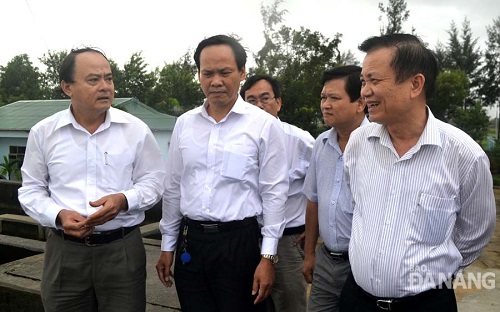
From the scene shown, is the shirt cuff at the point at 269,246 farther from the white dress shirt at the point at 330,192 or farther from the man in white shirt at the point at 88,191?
the man in white shirt at the point at 88,191

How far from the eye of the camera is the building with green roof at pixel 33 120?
1769cm

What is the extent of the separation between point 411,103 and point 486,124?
24.8 m

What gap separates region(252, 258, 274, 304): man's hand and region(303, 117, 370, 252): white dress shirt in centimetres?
35

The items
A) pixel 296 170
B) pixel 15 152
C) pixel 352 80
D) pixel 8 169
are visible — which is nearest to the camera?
pixel 352 80

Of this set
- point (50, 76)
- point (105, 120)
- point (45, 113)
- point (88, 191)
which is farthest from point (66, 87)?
point (50, 76)

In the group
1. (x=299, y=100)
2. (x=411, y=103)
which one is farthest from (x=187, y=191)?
(x=299, y=100)

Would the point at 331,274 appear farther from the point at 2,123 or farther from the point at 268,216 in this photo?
the point at 2,123

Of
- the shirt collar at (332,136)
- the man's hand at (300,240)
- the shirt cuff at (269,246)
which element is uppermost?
the shirt collar at (332,136)

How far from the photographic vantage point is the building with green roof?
17.7 metres

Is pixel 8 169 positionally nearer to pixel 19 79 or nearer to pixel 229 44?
pixel 229 44

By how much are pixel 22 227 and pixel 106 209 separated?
4515mm

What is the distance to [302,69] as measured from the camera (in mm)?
17875

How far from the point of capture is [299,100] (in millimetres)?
16875

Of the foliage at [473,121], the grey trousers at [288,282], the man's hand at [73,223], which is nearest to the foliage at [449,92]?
the foliage at [473,121]
